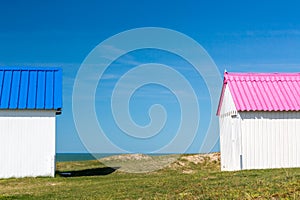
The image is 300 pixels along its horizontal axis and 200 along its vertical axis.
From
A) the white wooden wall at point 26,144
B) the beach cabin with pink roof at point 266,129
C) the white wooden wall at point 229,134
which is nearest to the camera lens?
the beach cabin with pink roof at point 266,129

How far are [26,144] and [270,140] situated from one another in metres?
12.3

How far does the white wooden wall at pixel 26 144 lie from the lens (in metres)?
25.3

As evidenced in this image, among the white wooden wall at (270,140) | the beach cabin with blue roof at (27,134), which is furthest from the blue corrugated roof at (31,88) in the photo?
the white wooden wall at (270,140)

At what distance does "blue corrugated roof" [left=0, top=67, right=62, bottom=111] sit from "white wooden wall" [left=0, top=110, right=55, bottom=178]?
442mm

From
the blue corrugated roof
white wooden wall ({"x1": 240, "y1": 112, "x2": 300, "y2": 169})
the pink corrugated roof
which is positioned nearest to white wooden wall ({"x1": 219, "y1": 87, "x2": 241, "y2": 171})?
white wooden wall ({"x1": 240, "y1": 112, "x2": 300, "y2": 169})

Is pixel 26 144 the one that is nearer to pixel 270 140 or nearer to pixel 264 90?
pixel 270 140

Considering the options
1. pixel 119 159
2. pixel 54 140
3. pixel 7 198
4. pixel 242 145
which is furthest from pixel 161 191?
pixel 119 159

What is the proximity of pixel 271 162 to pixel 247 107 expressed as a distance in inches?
116

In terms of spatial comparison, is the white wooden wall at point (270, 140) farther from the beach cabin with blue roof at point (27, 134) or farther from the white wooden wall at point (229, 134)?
the beach cabin with blue roof at point (27, 134)

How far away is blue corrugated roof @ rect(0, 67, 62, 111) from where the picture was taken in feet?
83.5

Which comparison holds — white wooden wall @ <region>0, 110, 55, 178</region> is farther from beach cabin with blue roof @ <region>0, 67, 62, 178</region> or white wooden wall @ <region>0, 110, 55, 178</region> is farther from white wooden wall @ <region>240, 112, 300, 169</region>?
white wooden wall @ <region>240, 112, 300, 169</region>

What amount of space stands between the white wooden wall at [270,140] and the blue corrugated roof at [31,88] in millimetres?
9739

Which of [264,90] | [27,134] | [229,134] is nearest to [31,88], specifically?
[27,134]

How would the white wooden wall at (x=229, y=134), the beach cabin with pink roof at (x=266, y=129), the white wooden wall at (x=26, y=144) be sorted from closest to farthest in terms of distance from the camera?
the beach cabin with pink roof at (x=266, y=129) → the white wooden wall at (x=229, y=134) → the white wooden wall at (x=26, y=144)
